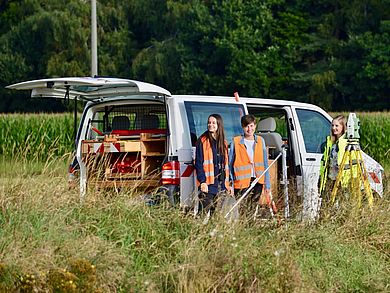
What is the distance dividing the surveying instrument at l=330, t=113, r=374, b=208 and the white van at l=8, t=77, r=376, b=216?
0.42 meters

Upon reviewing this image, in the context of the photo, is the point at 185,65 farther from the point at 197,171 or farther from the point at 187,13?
the point at 197,171

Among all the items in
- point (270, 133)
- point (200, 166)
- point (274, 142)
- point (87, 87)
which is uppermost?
point (87, 87)

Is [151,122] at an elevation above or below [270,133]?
above

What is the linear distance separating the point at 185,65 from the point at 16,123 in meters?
22.2

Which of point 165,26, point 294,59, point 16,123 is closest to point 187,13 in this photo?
point 165,26

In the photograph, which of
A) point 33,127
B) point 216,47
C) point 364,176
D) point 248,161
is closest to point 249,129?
point 248,161

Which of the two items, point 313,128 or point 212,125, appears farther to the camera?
point 313,128

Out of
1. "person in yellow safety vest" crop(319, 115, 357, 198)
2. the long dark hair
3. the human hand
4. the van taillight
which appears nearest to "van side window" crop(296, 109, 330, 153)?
"person in yellow safety vest" crop(319, 115, 357, 198)

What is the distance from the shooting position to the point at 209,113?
11078mm

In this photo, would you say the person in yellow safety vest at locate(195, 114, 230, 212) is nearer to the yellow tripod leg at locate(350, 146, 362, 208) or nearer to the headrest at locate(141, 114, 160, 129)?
the headrest at locate(141, 114, 160, 129)

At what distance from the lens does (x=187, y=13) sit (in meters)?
55.0

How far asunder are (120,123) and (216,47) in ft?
142

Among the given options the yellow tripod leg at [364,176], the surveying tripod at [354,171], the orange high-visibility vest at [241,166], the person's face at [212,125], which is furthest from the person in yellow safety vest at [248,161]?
the yellow tripod leg at [364,176]

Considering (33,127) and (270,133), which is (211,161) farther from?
(33,127)
